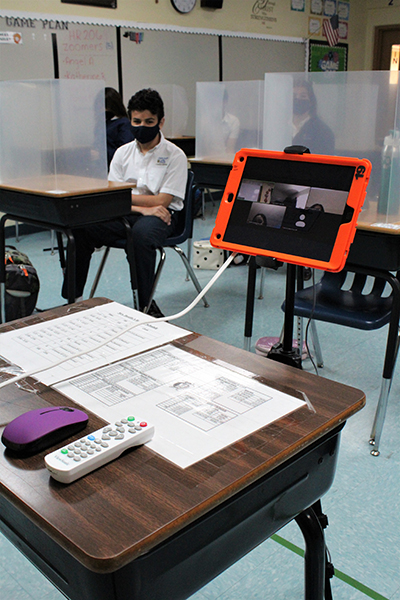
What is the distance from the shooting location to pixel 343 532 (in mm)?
1491

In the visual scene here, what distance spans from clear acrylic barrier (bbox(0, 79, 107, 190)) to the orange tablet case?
157 centimetres

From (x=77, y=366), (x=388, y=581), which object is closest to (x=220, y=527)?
(x=77, y=366)

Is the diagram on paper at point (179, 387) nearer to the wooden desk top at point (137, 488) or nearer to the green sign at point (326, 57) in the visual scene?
the wooden desk top at point (137, 488)

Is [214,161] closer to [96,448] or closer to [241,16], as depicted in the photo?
[96,448]

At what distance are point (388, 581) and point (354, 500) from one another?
11.9 inches

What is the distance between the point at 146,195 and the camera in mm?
3049

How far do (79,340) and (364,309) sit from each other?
47.8 inches

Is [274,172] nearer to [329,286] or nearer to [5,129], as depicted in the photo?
[329,286]

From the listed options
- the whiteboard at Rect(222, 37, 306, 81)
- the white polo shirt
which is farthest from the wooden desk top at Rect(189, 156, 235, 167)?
the whiteboard at Rect(222, 37, 306, 81)

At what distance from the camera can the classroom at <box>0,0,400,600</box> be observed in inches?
25.9

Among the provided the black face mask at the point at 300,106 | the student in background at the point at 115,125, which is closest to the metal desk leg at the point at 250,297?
the black face mask at the point at 300,106

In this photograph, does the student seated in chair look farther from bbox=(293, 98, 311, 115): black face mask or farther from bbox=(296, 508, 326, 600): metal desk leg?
bbox=(296, 508, 326, 600): metal desk leg

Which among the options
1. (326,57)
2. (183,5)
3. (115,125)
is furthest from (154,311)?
(326,57)

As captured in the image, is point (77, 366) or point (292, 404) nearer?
point (292, 404)
